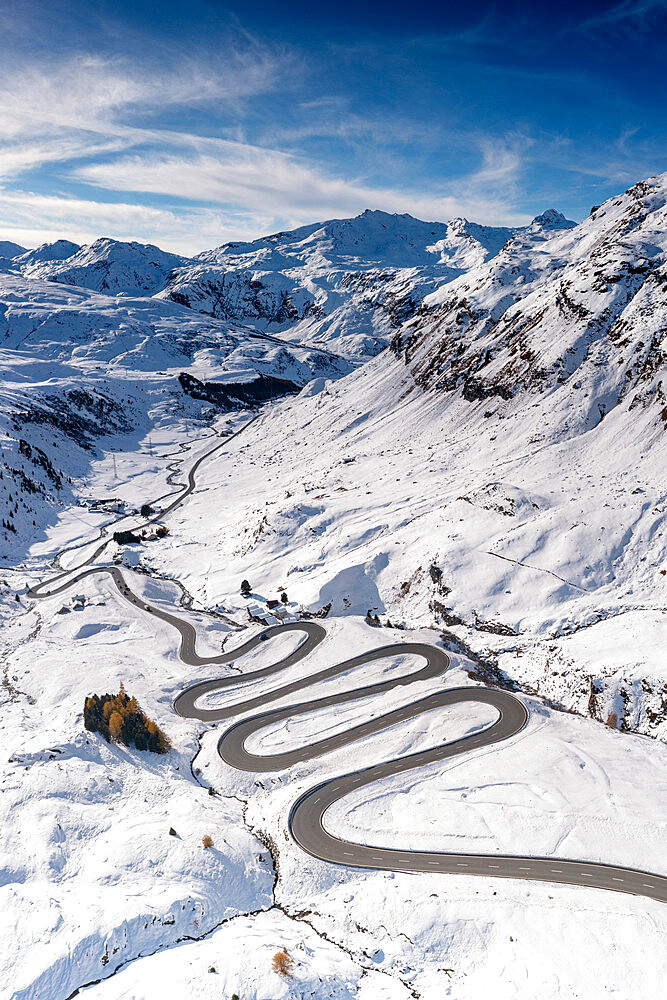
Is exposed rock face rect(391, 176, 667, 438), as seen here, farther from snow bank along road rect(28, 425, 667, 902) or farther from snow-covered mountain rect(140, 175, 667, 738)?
snow bank along road rect(28, 425, 667, 902)

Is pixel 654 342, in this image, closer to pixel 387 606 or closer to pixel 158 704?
pixel 387 606

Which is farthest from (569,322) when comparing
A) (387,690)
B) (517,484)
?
(387,690)

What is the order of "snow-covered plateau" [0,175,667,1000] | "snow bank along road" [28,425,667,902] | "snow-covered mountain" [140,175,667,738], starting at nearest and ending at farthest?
"snow-covered plateau" [0,175,667,1000] < "snow bank along road" [28,425,667,902] < "snow-covered mountain" [140,175,667,738]

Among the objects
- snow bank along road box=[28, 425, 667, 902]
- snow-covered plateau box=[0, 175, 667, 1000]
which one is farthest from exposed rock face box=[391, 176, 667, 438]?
snow bank along road box=[28, 425, 667, 902]

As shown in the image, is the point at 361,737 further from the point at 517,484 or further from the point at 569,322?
the point at 569,322

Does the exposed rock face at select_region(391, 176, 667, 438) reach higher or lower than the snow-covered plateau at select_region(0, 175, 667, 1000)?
higher

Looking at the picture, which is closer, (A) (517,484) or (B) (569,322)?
(A) (517,484)

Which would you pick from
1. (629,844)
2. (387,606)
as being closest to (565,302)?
(387,606)
